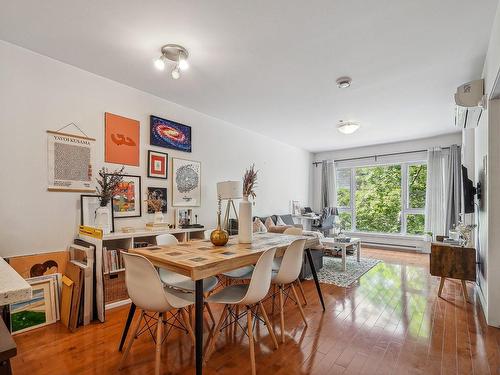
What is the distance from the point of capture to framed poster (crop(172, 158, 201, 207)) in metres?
3.79

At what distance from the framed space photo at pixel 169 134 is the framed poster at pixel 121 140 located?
0.22 meters

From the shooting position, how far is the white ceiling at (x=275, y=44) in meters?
1.96

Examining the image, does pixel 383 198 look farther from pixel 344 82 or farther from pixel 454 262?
Answer: pixel 344 82

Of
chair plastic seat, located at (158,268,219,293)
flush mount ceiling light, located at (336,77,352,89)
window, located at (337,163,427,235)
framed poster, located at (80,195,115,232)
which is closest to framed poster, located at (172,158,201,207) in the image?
framed poster, located at (80,195,115,232)

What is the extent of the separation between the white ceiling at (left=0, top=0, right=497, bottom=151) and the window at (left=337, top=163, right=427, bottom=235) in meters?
2.72

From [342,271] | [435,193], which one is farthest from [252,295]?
[435,193]

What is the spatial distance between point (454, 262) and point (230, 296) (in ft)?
8.78

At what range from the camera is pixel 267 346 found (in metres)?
2.04

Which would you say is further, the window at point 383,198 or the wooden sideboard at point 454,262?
the window at point 383,198

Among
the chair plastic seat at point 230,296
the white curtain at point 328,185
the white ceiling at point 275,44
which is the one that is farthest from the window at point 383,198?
the chair plastic seat at point 230,296

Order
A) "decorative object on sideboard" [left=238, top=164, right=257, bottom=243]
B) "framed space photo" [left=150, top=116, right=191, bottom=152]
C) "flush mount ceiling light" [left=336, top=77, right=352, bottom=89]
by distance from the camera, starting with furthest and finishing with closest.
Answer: "framed space photo" [left=150, top=116, right=191, bottom=152]
"flush mount ceiling light" [left=336, top=77, right=352, bottom=89]
"decorative object on sideboard" [left=238, top=164, right=257, bottom=243]

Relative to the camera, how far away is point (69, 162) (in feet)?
8.98

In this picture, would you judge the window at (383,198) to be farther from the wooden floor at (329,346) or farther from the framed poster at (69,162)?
the framed poster at (69,162)

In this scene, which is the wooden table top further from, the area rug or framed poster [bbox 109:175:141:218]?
the area rug
